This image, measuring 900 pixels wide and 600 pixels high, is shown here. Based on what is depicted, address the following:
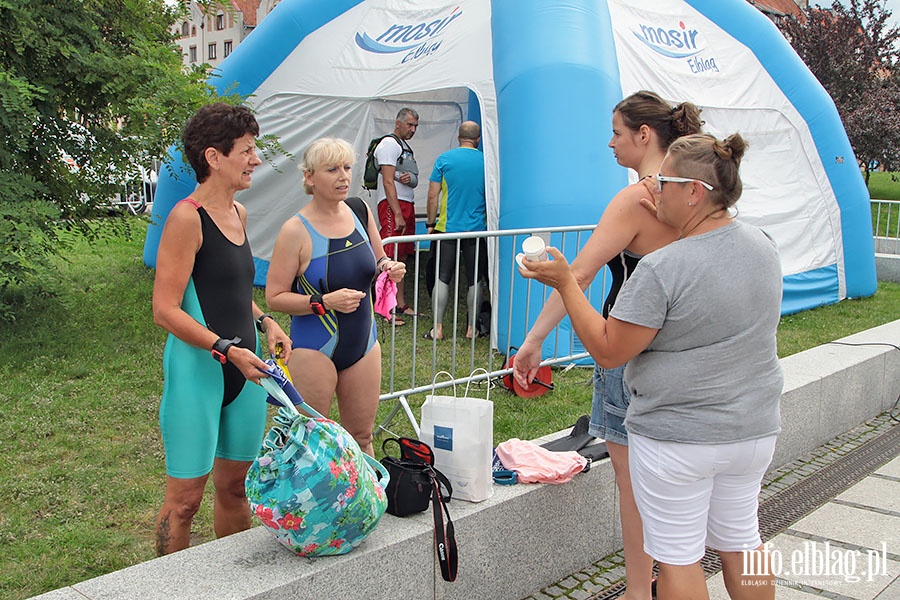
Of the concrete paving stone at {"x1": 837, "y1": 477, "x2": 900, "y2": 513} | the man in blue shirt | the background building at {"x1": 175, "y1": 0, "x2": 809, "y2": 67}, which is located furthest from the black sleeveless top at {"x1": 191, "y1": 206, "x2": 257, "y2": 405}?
the background building at {"x1": 175, "y1": 0, "x2": 809, "y2": 67}

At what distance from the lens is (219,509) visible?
3.31m

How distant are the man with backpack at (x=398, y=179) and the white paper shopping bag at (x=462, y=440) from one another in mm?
4989

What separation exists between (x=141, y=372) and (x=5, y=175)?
1992 millimetres

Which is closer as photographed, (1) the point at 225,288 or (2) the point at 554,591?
(1) the point at 225,288

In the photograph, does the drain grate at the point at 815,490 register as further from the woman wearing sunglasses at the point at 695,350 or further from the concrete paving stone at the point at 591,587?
the woman wearing sunglasses at the point at 695,350

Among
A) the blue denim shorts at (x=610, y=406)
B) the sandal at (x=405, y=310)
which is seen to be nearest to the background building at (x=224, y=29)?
the sandal at (x=405, y=310)

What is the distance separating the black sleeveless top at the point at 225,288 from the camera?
9.73ft

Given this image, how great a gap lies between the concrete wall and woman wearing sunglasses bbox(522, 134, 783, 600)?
90cm

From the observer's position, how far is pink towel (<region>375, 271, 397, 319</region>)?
3.91 metres

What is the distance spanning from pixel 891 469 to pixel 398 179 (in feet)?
18.0

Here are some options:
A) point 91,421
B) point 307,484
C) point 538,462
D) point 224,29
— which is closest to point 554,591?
point 538,462

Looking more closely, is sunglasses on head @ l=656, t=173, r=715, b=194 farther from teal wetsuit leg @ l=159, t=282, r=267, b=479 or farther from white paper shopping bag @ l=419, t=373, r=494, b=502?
teal wetsuit leg @ l=159, t=282, r=267, b=479

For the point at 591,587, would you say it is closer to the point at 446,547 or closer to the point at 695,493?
the point at 446,547

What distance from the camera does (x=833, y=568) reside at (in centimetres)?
397
